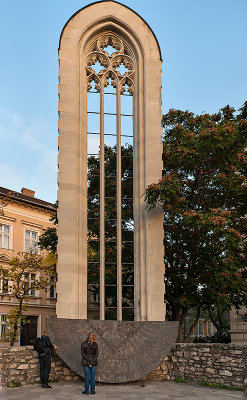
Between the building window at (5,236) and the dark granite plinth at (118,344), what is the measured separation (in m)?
24.4

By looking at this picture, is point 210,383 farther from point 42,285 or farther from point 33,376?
point 42,285

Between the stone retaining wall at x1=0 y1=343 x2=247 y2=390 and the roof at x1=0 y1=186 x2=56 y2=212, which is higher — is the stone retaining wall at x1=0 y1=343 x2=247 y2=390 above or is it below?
below

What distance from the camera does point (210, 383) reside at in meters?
12.8

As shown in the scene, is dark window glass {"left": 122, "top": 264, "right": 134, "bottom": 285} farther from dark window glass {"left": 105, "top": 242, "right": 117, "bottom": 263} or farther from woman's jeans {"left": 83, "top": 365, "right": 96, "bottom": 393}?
woman's jeans {"left": 83, "top": 365, "right": 96, "bottom": 393}

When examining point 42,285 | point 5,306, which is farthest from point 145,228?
point 5,306

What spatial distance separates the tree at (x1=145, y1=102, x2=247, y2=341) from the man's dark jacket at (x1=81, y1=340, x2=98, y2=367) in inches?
199

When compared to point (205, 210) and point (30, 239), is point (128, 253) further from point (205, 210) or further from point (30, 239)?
point (30, 239)

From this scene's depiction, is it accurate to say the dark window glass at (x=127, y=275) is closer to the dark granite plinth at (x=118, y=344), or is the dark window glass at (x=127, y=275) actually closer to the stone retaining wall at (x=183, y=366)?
the dark granite plinth at (x=118, y=344)

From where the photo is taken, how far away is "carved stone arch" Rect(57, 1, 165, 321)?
1504cm

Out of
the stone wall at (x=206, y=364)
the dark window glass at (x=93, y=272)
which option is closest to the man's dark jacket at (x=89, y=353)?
the stone wall at (x=206, y=364)

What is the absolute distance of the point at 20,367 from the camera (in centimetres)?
1234

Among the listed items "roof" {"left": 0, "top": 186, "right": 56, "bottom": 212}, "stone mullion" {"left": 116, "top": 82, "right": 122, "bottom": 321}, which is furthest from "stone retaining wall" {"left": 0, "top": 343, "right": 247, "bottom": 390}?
"roof" {"left": 0, "top": 186, "right": 56, "bottom": 212}

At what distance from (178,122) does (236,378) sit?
11.5 metres

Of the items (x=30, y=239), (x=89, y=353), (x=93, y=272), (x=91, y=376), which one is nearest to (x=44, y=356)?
(x=89, y=353)
